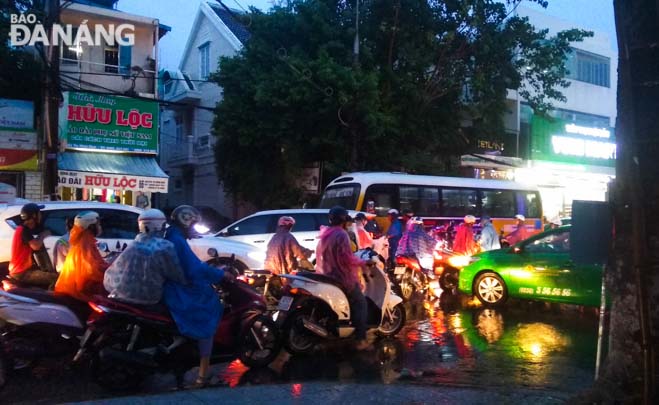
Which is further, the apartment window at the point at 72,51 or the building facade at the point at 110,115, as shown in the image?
the apartment window at the point at 72,51

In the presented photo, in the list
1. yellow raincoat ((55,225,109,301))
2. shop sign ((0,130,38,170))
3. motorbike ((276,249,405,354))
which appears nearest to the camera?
yellow raincoat ((55,225,109,301))

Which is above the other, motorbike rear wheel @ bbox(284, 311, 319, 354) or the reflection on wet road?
motorbike rear wheel @ bbox(284, 311, 319, 354)

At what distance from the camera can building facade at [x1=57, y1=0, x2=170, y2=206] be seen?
1972cm

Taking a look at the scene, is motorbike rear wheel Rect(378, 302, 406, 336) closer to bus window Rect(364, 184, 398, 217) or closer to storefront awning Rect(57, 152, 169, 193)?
bus window Rect(364, 184, 398, 217)

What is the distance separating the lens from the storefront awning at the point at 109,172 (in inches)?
753

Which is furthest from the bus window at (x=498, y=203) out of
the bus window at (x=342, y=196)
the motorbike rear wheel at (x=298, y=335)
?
the motorbike rear wheel at (x=298, y=335)

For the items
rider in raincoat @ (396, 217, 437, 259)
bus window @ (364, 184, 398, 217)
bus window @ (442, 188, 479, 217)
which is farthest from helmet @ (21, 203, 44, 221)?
bus window @ (442, 188, 479, 217)

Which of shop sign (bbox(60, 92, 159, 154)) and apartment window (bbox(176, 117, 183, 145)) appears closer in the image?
shop sign (bbox(60, 92, 159, 154))

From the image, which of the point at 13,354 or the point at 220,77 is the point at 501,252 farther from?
the point at 220,77

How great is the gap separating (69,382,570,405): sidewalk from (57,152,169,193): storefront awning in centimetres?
1480

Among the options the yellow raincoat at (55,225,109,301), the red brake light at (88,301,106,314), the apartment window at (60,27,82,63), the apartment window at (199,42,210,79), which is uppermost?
the apartment window at (199,42,210,79)

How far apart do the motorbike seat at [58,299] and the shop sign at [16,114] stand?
14.5 m

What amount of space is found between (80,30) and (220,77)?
4.64 metres

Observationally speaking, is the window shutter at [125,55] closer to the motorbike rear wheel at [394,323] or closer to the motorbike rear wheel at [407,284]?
the motorbike rear wheel at [407,284]
